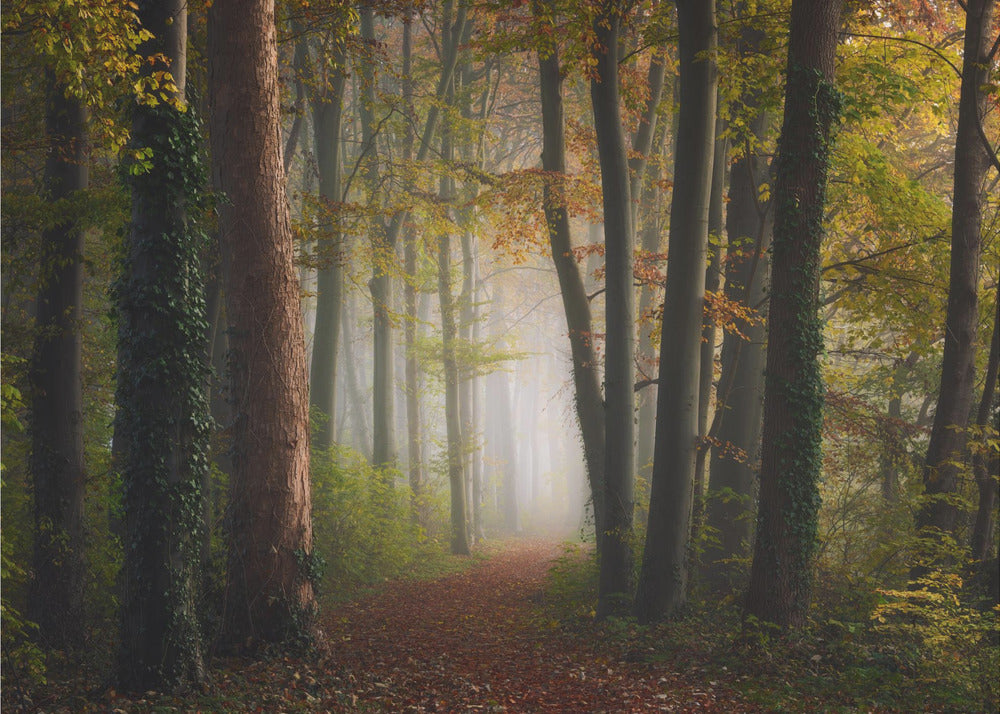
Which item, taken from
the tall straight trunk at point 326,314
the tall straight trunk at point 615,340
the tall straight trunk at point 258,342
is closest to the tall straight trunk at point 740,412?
the tall straight trunk at point 615,340

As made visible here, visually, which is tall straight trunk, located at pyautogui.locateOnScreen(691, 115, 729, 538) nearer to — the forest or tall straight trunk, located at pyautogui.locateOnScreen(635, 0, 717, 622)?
the forest

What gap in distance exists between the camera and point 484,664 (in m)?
8.14

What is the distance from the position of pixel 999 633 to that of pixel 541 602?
6468 millimetres

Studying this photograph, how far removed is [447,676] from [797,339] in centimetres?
520

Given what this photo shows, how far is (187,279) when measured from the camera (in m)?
6.11

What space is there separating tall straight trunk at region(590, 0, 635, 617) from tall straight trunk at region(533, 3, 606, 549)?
945 millimetres

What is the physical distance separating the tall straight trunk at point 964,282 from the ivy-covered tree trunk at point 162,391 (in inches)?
336

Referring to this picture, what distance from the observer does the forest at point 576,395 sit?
596 cm

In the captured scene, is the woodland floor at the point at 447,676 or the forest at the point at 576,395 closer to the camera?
the woodland floor at the point at 447,676

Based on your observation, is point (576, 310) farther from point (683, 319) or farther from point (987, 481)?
point (987, 481)

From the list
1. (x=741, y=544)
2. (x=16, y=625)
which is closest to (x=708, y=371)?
(x=741, y=544)

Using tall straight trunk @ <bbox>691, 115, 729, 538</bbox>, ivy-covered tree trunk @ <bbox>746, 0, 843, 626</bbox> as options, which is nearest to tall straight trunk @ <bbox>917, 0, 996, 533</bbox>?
ivy-covered tree trunk @ <bbox>746, 0, 843, 626</bbox>

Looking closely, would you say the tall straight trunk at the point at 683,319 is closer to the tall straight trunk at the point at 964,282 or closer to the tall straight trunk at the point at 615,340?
the tall straight trunk at the point at 615,340

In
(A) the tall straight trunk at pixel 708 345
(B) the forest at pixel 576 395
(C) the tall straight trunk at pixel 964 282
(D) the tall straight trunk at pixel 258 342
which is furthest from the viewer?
(A) the tall straight trunk at pixel 708 345
